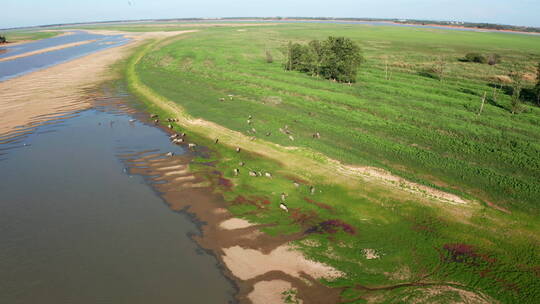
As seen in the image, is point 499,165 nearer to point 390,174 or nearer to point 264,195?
point 390,174

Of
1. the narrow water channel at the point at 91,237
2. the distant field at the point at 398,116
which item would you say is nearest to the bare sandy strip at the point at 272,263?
the narrow water channel at the point at 91,237

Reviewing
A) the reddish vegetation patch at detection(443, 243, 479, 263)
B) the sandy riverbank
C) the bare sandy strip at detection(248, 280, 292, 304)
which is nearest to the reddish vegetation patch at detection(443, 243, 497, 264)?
the reddish vegetation patch at detection(443, 243, 479, 263)

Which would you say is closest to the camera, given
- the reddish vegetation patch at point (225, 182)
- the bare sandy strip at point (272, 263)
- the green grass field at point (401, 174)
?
the green grass field at point (401, 174)

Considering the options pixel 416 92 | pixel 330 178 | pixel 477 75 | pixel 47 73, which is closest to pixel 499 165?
pixel 330 178

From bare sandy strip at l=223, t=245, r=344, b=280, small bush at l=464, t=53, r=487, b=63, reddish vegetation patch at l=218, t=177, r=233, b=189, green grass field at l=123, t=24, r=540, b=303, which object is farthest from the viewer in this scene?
small bush at l=464, t=53, r=487, b=63

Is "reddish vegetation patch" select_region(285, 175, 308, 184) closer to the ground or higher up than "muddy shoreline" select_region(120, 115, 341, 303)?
higher up

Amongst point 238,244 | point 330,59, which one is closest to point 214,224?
point 238,244

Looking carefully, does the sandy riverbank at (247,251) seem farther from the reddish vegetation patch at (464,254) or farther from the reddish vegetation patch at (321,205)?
the reddish vegetation patch at (464,254)

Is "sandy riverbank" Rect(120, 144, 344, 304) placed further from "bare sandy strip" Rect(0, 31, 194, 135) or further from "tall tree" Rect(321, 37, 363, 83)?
"tall tree" Rect(321, 37, 363, 83)
